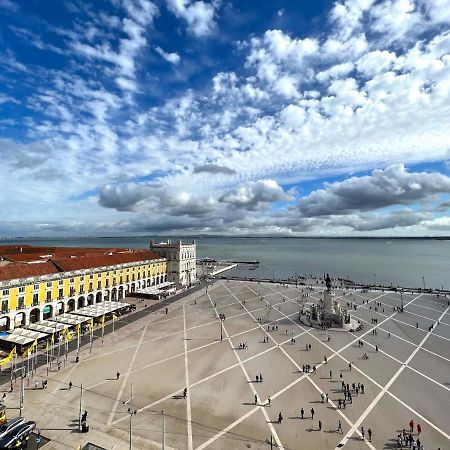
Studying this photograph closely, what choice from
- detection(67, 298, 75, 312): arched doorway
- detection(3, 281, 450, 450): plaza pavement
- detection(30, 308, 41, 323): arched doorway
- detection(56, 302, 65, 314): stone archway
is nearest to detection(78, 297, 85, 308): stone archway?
detection(67, 298, 75, 312): arched doorway

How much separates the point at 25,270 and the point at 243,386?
138 ft

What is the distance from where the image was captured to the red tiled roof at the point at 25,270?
50287 millimetres

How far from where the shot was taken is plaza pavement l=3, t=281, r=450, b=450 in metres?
25.5

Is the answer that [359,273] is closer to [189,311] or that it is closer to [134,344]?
[189,311]

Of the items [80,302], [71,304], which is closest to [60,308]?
[71,304]

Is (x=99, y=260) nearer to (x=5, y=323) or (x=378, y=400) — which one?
(x=5, y=323)

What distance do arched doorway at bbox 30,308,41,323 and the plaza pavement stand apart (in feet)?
49.4

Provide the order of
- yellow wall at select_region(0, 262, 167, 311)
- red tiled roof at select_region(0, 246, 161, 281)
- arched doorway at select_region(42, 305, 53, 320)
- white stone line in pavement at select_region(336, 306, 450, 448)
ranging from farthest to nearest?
arched doorway at select_region(42, 305, 53, 320) < red tiled roof at select_region(0, 246, 161, 281) < yellow wall at select_region(0, 262, 167, 311) < white stone line in pavement at select_region(336, 306, 450, 448)

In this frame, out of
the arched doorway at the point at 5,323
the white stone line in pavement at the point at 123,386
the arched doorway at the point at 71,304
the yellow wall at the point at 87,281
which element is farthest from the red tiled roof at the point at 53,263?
the white stone line in pavement at the point at 123,386

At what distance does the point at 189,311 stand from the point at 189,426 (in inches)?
1519

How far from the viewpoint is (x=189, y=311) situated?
64875mm

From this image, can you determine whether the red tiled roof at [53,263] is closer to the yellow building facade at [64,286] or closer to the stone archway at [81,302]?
the yellow building facade at [64,286]

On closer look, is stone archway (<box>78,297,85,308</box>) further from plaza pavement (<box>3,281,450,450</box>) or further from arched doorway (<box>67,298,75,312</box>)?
plaza pavement (<box>3,281,450,450</box>)

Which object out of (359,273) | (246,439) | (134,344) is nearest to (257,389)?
(246,439)
